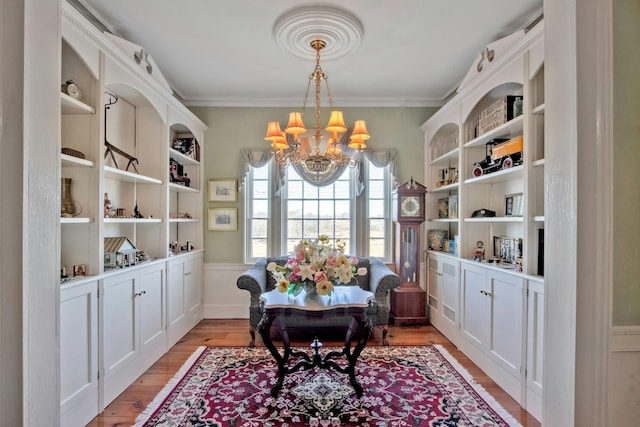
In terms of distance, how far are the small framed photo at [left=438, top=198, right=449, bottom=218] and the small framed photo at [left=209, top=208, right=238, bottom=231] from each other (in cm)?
279

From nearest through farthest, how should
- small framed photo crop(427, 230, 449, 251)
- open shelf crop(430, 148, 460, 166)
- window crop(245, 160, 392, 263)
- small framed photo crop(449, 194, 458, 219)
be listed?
open shelf crop(430, 148, 460, 166), small framed photo crop(449, 194, 458, 219), small framed photo crop(427, 230, 449, 251), window crop(245, 160, 392, 263)

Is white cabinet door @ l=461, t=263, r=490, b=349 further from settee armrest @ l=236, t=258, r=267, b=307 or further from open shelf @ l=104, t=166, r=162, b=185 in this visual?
open shelf @ l=104, t=166, r=162, b=185

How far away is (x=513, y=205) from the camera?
2893 millimetres

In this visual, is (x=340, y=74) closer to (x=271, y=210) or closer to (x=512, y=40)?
(x=512, y=40)

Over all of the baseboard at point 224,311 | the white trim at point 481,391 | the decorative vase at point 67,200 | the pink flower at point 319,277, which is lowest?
the white trim at point 481,391

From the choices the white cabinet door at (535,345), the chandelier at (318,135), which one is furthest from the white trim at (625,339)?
the chandelier at (318,135)

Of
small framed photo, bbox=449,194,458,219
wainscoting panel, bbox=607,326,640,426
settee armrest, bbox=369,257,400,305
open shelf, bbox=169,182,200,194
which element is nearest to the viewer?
wainscoting panel, bbox=607,326,640,426

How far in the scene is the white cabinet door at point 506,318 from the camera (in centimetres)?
231

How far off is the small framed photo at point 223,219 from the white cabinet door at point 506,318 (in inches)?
123

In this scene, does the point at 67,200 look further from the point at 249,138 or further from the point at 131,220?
the point at 249,138

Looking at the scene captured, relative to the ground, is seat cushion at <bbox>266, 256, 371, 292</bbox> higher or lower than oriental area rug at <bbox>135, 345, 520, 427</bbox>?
higher

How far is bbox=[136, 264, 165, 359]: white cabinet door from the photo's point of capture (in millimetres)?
2738

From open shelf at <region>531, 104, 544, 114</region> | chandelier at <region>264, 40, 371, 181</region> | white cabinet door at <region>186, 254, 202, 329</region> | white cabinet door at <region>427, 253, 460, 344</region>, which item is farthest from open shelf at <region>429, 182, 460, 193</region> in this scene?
white cabinet door at <region>186, 254, 202, 329</region>

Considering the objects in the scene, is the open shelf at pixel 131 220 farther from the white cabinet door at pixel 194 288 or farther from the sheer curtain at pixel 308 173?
the sheer curtain at pixel 308 173
